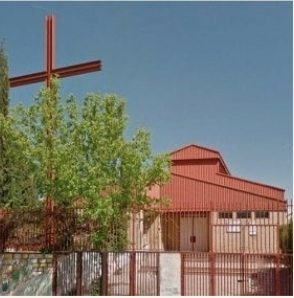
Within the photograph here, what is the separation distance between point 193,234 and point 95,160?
14.8 m

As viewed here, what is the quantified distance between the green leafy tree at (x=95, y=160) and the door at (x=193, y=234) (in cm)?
1300

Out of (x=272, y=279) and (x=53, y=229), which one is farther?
(x=53, y=229)

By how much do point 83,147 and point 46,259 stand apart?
10.4 feet

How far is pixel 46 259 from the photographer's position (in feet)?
38.6

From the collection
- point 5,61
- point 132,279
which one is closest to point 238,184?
point 5,61

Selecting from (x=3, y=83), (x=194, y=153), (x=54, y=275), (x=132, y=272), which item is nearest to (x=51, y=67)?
(x=54, y=275)

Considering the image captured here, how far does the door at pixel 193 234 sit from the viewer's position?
82.8ft

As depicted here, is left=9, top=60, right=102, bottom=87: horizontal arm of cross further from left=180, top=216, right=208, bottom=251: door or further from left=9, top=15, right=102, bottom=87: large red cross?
left=180, top=216, right=208, bottom=251: door

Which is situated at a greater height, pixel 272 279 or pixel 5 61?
pixel 5 61

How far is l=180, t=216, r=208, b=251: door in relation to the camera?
25250mm

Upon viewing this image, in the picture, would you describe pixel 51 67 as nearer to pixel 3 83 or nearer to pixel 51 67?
pixel 51 67

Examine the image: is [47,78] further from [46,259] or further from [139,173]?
[46,259]

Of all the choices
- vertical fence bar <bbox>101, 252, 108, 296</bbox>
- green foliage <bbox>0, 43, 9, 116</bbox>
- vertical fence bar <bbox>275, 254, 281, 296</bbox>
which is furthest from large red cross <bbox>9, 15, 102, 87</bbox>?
green foliage <bbox>0, 43, 9, 116</bbox>

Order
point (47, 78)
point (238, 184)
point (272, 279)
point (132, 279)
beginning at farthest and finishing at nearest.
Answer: point (238, 184) < point (47, 78) < point (132, 279) < point (272, 279)
